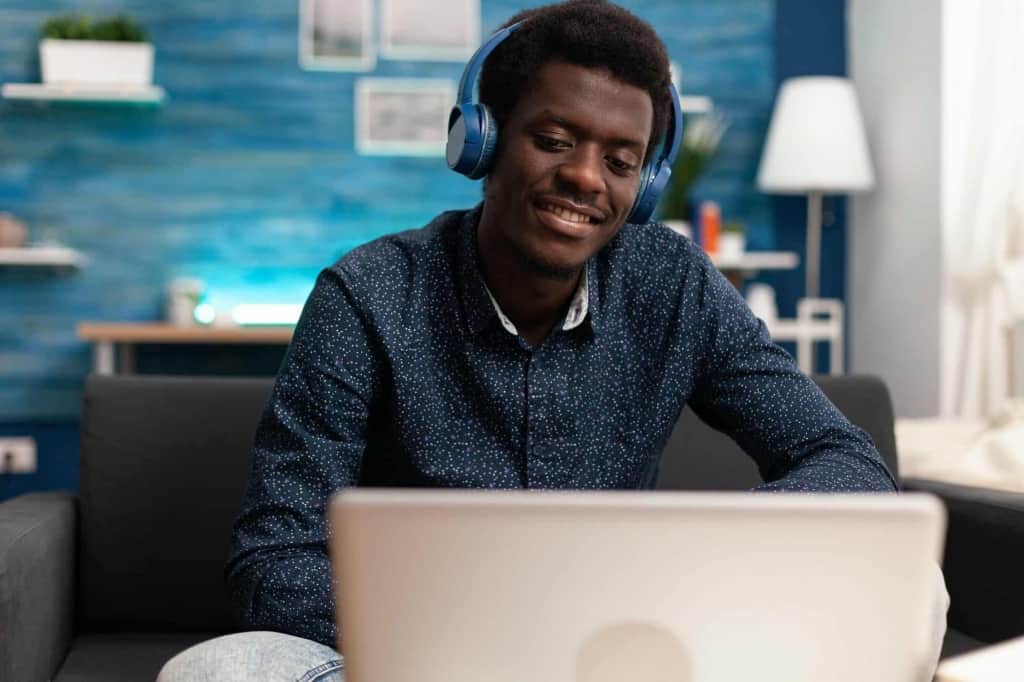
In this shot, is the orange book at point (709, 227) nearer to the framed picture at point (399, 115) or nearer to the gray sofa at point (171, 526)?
the framed picture at point (399, 115)

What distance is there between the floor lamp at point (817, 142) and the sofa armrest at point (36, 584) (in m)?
2.82

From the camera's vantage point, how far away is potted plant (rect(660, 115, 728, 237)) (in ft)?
13.3

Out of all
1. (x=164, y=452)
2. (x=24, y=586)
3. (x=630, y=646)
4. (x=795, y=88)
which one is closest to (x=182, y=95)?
(x=795, y=88)

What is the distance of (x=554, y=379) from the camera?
1.39 m

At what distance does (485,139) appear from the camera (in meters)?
1.37

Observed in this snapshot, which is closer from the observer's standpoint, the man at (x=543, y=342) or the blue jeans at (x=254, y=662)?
the blue jeans at (x=254, y=662)

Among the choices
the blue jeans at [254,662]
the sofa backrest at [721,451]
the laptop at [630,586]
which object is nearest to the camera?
the laptop at [630,586]

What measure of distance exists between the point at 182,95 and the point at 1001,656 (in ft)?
12.6

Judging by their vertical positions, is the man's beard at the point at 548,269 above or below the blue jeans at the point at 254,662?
above

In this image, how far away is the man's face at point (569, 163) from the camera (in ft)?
4.37

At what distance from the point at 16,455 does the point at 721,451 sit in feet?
9.56

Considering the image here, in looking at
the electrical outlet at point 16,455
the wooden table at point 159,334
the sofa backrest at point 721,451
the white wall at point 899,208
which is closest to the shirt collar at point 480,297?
the sofa backrest at point 721,451

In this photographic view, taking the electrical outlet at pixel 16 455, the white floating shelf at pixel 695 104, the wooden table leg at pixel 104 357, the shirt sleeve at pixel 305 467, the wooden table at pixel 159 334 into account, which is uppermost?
the white floating shelf at pixel 695 104

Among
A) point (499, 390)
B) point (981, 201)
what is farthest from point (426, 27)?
point (499, 390)
